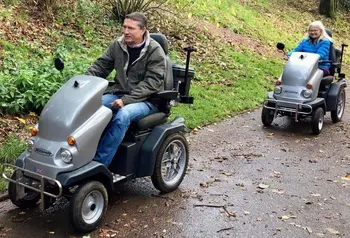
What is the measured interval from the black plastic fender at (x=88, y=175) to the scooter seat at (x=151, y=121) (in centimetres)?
62

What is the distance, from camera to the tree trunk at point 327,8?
885 inches

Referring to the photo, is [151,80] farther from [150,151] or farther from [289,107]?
[289,107]

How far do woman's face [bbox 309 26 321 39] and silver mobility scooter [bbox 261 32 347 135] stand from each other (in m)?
0.35

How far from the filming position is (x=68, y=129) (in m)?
4.29

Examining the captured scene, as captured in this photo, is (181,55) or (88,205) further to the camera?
(181,55)

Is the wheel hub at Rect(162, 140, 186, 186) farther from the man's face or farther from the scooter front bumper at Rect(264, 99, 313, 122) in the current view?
the scooter front bumper at Rect(264, 99, 313, 122)

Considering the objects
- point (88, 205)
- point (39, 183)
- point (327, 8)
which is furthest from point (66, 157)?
point (327, 8)

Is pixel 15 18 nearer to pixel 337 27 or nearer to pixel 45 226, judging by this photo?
pixel 45 226

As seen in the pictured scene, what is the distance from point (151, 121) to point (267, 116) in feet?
12.7

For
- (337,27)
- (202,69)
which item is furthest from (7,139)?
(337,27)

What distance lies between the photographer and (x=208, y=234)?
4.53 metres

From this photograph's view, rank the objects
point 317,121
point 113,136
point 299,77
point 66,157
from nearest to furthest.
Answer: point 66,157 < point 113,136 < point 317,121 < point 299,77

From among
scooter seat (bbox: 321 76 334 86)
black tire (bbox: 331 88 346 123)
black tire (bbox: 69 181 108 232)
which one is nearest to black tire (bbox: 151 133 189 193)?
black tire (bbox: 69 181 108 232)

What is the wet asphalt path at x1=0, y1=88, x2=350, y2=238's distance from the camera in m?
4.59
